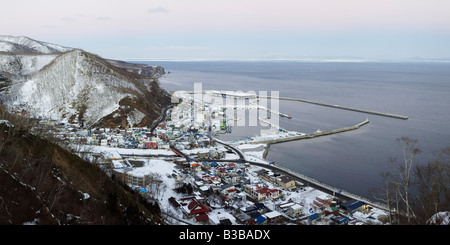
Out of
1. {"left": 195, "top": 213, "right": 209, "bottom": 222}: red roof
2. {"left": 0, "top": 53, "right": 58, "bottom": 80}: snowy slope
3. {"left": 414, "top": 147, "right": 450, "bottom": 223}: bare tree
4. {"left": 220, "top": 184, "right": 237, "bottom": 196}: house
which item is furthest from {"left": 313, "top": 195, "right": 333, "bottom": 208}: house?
{"left": 0, "top": 53, "right": 58, "bottom": 80}: snowy slope

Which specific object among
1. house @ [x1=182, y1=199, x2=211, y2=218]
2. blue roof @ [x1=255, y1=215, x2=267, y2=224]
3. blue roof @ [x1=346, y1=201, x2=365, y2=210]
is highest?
house @ [x1=182, y1=199, x2=211, y2=218]

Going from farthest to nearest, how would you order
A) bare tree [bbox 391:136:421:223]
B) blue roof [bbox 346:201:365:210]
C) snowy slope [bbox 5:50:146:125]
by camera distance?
snowy slope [bbox 5:50:146:125]
blue roof [bbox 346:201:365:210]
bare tree [bbox 391:136:421:223]

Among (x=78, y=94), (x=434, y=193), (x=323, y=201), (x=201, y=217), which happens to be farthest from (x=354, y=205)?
(x=78, y=94)

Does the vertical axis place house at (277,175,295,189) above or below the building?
below

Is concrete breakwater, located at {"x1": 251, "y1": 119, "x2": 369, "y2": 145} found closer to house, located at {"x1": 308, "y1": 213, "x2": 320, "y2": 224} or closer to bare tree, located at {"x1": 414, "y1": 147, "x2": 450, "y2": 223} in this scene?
house, located at {"x1": 308, "y1": 213, "x2": 320, "y2": 224}

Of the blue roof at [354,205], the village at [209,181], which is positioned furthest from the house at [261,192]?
the blue roof at [354,205]
